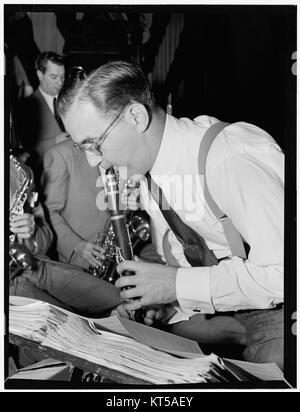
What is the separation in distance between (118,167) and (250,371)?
655 millimetres

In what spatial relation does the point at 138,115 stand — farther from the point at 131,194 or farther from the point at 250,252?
the point at 250,252

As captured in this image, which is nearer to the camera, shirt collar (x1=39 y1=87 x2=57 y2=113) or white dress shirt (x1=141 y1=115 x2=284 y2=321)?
white dress shirt (x1=141 y1=115 x2=284 y2=321)

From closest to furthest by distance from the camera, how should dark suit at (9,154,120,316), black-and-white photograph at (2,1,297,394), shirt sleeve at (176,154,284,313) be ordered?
1. shirt sleeve at (176,154,284,313)
2. black-and-white photograph at (2,1,297,394)
3. dark suit at (9,154,120,316)

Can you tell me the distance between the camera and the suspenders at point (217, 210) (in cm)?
153

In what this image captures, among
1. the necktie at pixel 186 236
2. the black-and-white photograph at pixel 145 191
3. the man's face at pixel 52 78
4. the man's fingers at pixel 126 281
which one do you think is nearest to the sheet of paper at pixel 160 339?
the black-and-white photograph at pixel 145 191

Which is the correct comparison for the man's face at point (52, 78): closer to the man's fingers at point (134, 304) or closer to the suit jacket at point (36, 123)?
the suit jacket at point (36, 123)

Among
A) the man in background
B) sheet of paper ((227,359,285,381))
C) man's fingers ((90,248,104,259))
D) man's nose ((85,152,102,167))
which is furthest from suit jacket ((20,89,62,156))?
sheet of paper ((227,359,285,381))

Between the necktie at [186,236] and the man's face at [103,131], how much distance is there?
0.31ft

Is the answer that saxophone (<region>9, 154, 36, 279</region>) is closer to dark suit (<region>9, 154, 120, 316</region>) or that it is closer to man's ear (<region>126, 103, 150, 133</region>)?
dark suit (<region>9, 154, 120, 316</region>)

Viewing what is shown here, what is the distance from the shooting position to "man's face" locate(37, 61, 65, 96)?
5.24 feet

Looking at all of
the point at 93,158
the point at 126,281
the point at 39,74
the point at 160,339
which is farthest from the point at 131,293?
the point at 39,74

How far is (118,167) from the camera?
1.62 metres

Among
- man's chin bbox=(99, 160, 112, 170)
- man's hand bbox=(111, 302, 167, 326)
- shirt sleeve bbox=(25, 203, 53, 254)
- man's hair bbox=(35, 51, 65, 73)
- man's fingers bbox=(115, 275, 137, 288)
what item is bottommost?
man's hand bbox=(111, 302, 167, 326)

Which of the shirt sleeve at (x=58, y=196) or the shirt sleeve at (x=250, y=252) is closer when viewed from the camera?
the shirt sleeve at (x=250, y=252)
